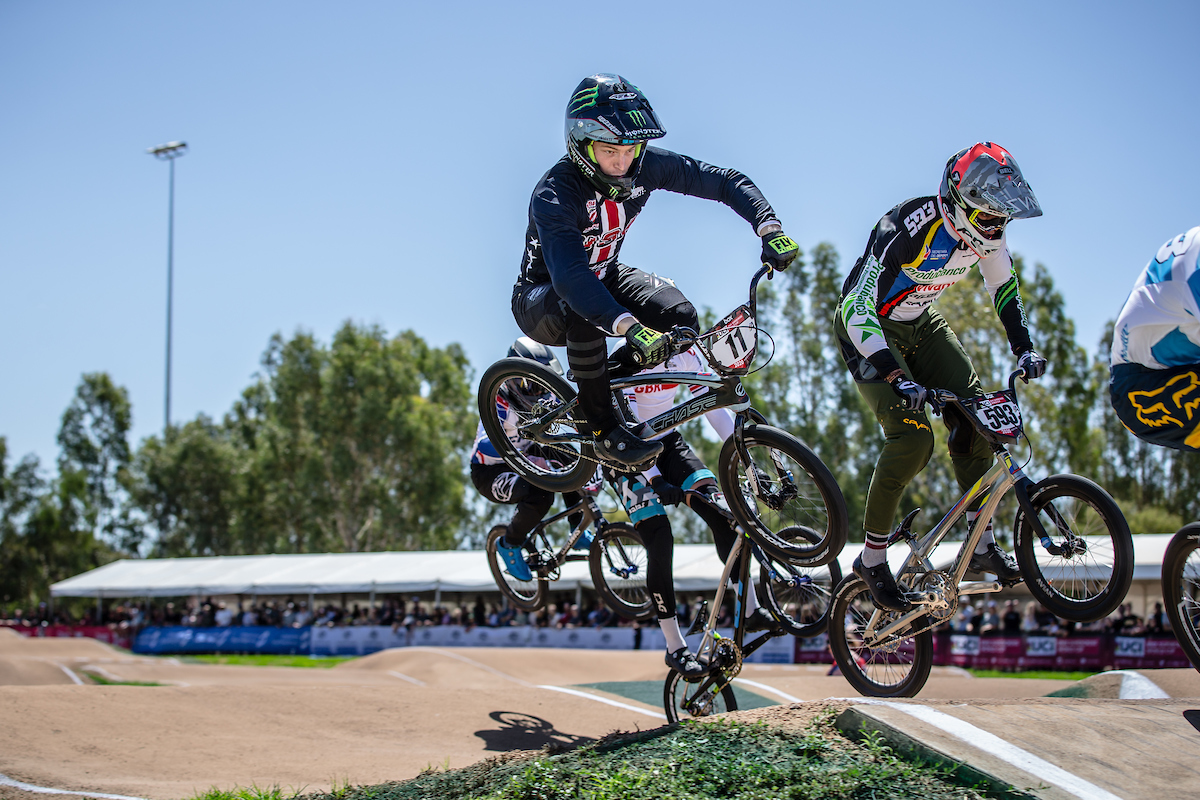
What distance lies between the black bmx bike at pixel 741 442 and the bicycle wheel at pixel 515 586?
406cm

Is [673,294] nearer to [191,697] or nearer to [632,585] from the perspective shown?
[632,585]

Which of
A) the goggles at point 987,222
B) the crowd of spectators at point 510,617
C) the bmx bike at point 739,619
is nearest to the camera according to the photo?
the goggles at point 987,222

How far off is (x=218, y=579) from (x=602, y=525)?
31.1m

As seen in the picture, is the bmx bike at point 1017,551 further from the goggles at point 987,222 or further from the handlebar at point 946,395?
the goggles at point 987,222

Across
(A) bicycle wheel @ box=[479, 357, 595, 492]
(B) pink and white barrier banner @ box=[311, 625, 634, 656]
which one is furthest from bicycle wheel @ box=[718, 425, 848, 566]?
(B) pink and white barrier banner @ box=[311, 625, 634, 656]

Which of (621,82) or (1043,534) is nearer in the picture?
(1043,534)

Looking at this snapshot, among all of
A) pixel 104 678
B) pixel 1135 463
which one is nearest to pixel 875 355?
pixel 104 678

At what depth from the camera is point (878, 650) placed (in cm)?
652

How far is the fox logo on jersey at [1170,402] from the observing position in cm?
478

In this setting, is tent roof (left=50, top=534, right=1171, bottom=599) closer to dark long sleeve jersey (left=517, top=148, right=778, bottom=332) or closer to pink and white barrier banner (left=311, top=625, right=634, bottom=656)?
pink and white barrier banner (left=311, top=625, right=634, bottom=656)

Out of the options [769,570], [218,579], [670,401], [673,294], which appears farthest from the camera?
[218,579]

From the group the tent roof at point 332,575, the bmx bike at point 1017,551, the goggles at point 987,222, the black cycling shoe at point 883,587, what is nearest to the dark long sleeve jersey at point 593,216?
the goggles at point 987,222

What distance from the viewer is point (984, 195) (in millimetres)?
5766

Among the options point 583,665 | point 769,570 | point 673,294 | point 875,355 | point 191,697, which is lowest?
point 583,665
